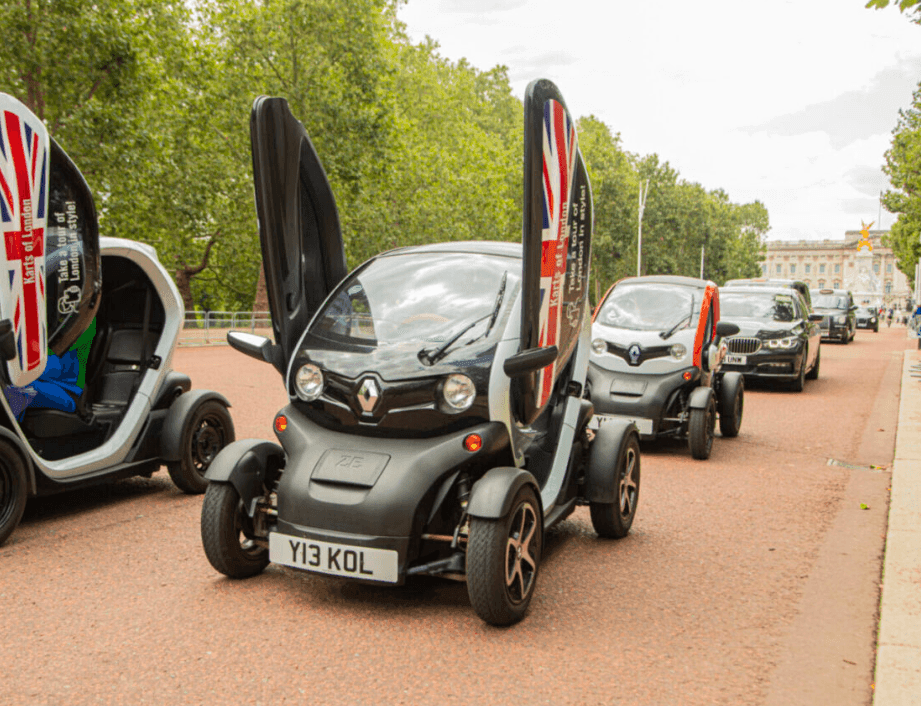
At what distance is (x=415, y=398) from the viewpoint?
14.1 ft

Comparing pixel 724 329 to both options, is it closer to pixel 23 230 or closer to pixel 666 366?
pixel 666 366

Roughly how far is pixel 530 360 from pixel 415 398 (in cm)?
55

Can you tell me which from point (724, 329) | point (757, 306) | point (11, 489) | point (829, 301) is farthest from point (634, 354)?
point (829, 301)

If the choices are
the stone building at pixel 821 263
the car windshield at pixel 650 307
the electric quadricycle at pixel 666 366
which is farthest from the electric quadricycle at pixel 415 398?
the stone building at pixel 821 263

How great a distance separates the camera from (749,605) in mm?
4488

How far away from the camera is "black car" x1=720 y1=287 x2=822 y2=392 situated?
49.3 ft

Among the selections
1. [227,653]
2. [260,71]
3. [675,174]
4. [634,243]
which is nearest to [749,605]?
[227,653]

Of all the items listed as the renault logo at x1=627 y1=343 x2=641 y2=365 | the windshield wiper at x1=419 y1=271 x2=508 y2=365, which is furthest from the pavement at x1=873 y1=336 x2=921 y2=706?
the renault logo at x1=627 y1=343 x2=641 y2=365

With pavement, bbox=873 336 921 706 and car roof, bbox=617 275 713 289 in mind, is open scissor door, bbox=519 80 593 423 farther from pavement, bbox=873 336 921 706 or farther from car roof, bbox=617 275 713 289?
car roof, bbox=617 275 713 289

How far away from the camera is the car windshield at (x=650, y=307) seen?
9734 millimetres

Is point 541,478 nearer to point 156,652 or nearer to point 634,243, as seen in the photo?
point 156,652

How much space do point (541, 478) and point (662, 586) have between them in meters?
0.87

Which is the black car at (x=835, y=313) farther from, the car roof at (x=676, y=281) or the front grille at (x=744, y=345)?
the car roof at (x=676, y=281)

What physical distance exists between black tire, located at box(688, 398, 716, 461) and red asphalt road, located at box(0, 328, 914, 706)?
1.68 metres
